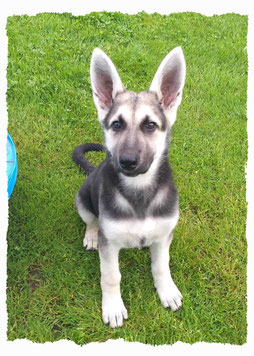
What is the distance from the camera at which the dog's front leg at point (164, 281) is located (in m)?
3.86

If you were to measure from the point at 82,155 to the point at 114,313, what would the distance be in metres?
2.17

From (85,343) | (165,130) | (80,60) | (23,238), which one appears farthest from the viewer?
(80,60)

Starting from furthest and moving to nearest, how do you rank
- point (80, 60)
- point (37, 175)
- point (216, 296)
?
point (80, 60) < point (37, 175) < point (216, 296)

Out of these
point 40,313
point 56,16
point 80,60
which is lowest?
point 40,313

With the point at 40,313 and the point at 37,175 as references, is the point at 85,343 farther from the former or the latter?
the point at 37,175

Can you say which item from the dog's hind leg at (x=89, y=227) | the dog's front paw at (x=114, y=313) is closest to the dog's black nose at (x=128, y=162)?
the dog's hind leg at (x=89, y=227)

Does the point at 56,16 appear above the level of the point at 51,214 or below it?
above

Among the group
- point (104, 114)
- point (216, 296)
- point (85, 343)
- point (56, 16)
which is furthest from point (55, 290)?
point (56, 16)

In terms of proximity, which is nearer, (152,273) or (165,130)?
(165,130)

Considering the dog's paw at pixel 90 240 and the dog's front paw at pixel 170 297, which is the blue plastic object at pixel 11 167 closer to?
the dog's paw at pixel 90 240

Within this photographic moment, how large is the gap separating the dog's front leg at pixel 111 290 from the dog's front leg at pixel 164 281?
1.40 feet

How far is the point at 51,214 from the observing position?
4742 mm

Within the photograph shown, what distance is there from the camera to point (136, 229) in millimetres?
3316

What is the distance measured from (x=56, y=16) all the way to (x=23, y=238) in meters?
4.70
